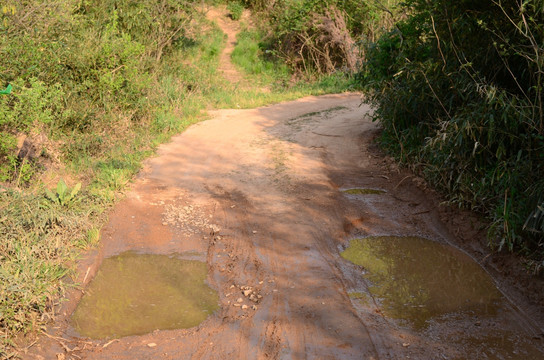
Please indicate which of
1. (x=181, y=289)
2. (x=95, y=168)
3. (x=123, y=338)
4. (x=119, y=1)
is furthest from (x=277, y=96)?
(x=123, y=338)

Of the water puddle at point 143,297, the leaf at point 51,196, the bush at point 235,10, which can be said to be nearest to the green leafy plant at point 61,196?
the leaf at point 51,196

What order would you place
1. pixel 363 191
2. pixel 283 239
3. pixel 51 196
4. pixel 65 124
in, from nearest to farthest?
1. pixel 283 239
2. pixel 51 196
3. pixel 363 191
4. pixel 65 124

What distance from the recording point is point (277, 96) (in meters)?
13.2

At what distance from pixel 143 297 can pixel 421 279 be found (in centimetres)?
264

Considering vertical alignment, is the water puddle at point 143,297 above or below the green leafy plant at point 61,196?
below

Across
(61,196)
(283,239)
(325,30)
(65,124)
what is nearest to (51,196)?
(61,196)

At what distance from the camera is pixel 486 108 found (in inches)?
214

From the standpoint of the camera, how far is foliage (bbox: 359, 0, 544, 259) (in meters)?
5.07

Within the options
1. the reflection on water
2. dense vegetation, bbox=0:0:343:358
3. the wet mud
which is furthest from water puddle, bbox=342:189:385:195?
dense vegetation, bbox=0:0:343:358

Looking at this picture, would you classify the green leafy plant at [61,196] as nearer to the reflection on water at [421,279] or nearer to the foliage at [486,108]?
the reflection on water at [421,279]

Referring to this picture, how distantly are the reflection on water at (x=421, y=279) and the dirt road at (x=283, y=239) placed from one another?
0.12 meters

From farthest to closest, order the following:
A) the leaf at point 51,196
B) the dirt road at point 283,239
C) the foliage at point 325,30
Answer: the foliage at point 325,30, the leaf at point 51,196, the dirt road at point 283,239

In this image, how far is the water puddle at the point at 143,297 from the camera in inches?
174

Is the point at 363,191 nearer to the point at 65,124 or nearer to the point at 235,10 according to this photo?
the point at 65,124
